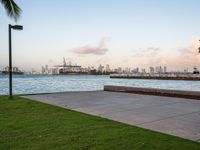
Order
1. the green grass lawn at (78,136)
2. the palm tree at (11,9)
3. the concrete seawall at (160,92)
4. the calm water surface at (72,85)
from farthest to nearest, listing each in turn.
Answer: the calm water surface at (72,85)
the palm tree at (11,9)
the concrete seawall at (160,92)
the green grass lawn at (78,136)

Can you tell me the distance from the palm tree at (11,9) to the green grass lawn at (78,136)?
28.7 feet

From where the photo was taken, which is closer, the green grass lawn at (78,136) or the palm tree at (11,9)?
the green grass lawn at (78,136)

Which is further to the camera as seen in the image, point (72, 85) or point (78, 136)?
point (72, 85)

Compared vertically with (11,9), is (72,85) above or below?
below

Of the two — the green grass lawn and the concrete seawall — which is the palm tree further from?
the green grass lawn

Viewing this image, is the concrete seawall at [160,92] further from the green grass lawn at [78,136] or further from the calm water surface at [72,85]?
the calm water surface at [72,85]

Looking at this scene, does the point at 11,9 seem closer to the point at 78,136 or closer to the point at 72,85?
the point at 78,136

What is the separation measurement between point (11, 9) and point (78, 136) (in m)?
11.3

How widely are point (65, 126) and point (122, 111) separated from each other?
3052 millimetres

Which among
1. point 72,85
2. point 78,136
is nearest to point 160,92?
point 78,136

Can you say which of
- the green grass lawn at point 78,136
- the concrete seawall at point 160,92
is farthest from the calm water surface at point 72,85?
the green grass lawn at point 78,136

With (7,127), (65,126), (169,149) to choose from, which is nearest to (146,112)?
(65,126)

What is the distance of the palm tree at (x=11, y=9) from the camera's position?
46.1ft

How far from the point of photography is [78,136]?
5.46m
